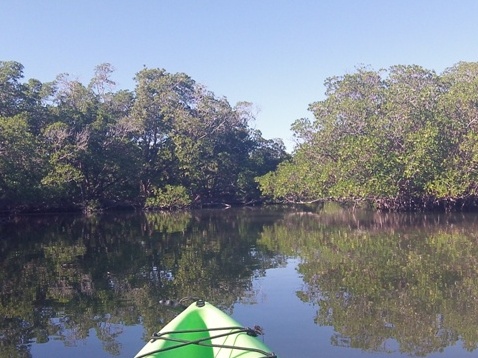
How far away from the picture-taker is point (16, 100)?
33000 mm

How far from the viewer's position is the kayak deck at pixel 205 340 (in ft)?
14.8

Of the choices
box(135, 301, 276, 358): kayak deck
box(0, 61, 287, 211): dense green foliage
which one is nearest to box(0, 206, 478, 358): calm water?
box(135, 301, 276, 358): kayak deck

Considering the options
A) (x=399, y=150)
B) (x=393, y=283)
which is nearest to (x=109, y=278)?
(x=393, y=283)

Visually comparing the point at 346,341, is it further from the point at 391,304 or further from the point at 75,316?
the point at 75,316

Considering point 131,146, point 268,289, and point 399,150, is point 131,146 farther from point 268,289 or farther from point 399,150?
point 268,289

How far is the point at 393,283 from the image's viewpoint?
9.72 metres

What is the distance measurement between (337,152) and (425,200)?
5.18 meters

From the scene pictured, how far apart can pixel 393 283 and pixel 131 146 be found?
29298 mm

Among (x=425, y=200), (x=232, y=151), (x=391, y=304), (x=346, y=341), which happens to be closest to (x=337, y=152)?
(x=425, y=200)

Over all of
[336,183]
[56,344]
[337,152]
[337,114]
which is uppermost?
[337,114]

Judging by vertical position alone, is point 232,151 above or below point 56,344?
above

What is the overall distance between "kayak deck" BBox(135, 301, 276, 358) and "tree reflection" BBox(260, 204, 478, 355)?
2.18m

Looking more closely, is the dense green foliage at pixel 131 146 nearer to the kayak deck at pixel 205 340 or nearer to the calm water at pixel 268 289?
the calm water at pixel 268 289

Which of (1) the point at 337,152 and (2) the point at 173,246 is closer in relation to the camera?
(2) the point at 173,246
